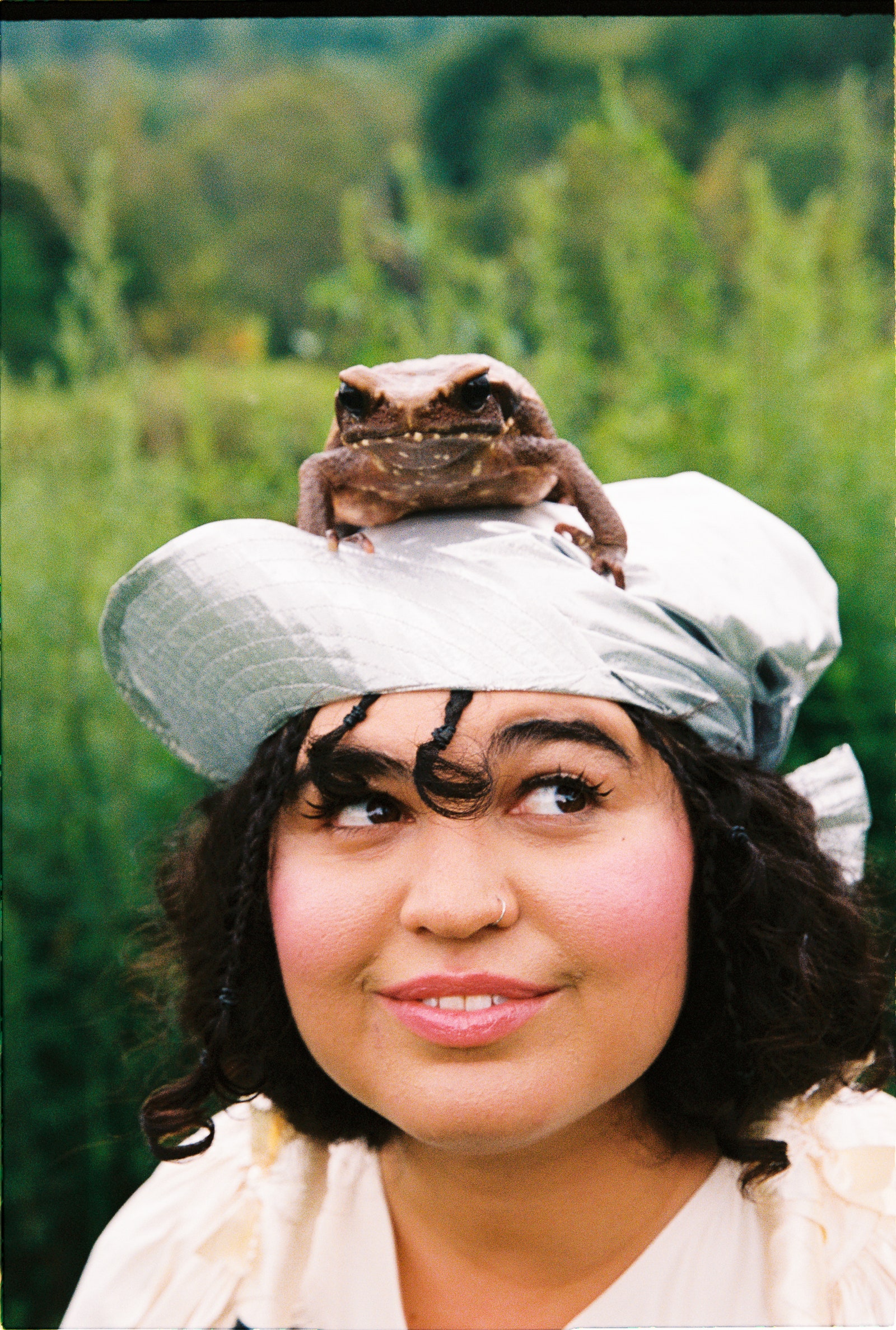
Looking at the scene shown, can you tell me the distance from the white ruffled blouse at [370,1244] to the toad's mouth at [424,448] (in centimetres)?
102

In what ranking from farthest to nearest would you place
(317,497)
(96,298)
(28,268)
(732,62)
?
(732,62) < (28,268) < (96,298) < (317,497)

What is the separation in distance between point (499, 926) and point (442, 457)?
54cm

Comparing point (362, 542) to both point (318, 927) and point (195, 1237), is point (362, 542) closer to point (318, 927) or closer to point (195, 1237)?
point (318, 927)

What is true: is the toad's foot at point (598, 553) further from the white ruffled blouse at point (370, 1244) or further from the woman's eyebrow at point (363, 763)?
the white ruffled blouse at point (370, 1244)

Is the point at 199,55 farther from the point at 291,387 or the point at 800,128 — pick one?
the point at 800,128

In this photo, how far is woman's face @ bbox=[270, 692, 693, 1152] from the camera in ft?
4.13

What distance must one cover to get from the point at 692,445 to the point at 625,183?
2.70 ft

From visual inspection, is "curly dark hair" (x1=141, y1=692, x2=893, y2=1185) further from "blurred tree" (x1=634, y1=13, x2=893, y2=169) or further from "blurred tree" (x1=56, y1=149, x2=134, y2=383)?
"blurred tree" (x1=634, y1=13, x2=893, y2=169)

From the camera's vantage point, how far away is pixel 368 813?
1.36m

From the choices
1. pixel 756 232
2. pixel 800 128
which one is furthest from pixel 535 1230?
pixel 800 128

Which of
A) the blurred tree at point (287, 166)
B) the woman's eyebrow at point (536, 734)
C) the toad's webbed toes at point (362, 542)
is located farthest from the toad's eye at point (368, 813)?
the blurred tree at point (287, 166)

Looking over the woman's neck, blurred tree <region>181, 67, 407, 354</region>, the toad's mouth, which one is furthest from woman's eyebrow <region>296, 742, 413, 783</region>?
blurred tree <region>181, 67, 407, 354</region>

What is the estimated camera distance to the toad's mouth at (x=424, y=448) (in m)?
1.30

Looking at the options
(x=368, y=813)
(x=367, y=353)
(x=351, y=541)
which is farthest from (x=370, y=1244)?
(x=367, y=353)
